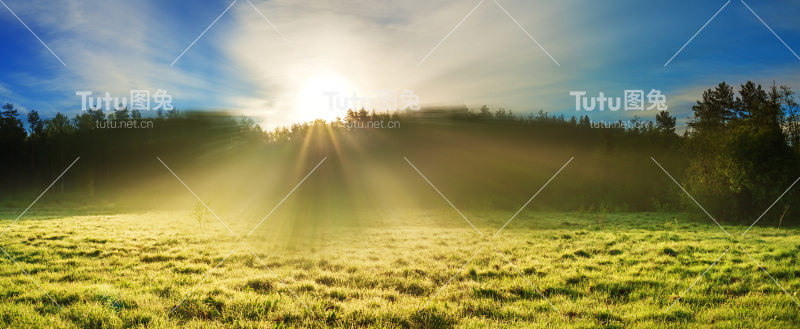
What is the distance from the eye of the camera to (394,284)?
745 centimetres

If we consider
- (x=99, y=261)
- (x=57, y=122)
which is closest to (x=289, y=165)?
(x=99, y=261)

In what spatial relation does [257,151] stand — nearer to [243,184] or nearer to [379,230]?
[243,184]

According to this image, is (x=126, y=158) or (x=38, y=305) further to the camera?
(x=126, y=158)

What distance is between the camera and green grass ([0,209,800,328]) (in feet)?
18.0

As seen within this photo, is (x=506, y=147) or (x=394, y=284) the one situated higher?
(x=506, y=147)

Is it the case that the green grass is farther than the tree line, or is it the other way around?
the tree line

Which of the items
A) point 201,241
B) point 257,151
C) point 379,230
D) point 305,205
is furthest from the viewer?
point 257,151

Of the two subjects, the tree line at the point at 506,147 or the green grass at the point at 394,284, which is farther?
the tree line at the point at 506,147

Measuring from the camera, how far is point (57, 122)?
52.0 metres

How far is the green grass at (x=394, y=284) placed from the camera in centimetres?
550

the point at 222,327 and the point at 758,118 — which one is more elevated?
the point at 758,118

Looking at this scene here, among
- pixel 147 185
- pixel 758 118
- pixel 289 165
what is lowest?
pixel 147 185

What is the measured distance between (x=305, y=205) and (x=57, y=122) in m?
47.2

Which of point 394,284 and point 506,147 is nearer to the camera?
point 394,284
